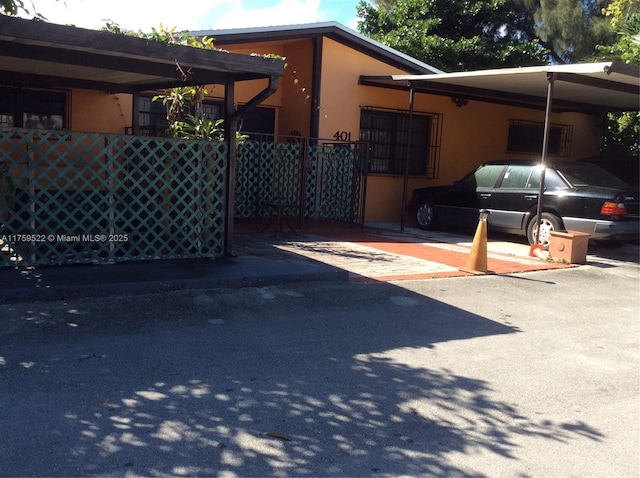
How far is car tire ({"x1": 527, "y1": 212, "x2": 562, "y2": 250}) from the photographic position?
11.4 metres

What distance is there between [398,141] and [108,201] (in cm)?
959

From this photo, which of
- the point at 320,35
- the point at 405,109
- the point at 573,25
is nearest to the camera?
the point at 320,35

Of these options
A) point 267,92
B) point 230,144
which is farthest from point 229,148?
point 267,92

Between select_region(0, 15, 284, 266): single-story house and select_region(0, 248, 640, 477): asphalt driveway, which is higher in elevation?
select_region(0, 15, 284, 266): single-story house

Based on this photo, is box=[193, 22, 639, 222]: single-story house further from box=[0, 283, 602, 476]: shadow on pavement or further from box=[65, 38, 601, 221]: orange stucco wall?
box=[0, 283, 602, 476]: shadow on pavement

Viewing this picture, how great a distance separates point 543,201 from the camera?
11547 mm

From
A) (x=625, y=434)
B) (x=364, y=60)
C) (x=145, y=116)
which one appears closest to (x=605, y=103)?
(x=364, y=60)

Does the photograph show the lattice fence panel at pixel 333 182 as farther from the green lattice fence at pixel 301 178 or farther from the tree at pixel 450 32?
the tree at pixel 450 32

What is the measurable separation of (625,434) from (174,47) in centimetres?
588

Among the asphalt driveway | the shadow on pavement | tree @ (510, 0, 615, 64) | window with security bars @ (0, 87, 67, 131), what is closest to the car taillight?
the asphalt driveway

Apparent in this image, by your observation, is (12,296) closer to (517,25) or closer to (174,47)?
(174,47)

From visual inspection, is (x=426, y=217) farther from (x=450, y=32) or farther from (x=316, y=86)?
(x=450, y=32)

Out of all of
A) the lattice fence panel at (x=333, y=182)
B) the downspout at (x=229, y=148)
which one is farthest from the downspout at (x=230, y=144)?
the lattice fence panel at (x=333, y=182)

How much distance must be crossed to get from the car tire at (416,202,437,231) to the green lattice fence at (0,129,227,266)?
671cm
